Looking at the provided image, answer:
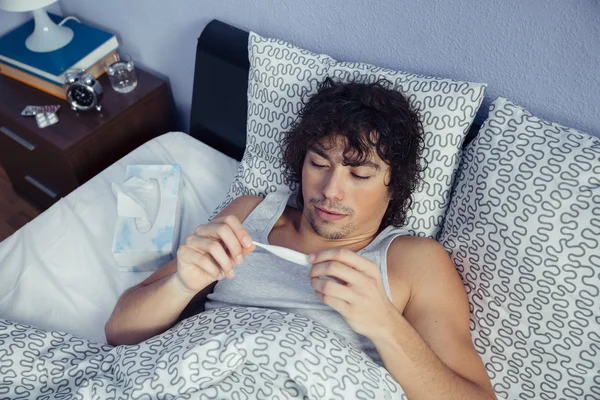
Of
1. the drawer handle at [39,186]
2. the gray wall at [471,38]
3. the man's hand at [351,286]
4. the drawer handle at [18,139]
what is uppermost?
the gray wall at [471,38]

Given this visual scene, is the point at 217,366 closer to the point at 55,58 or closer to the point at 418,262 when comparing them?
the point at 418,262

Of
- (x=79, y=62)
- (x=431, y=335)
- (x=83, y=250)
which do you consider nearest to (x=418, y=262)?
(x=431, y=335)

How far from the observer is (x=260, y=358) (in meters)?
0.88

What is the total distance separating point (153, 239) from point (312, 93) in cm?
58

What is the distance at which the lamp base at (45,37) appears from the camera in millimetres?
1712

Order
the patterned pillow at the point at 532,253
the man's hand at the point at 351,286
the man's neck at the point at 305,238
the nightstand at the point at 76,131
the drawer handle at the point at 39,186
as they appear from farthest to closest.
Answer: the drawer handle at the point at 39,186 < the nightstand at the point at 76,131 < the man's neck at the point at 305,238 < the patterned pillow at the point at 532,253 < the man's hand at the point at 351,286

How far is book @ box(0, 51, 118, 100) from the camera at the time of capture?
1.71 m

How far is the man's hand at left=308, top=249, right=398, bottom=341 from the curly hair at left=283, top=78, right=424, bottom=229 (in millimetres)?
295

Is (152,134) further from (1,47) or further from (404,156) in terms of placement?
(404,156)

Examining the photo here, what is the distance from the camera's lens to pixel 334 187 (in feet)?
3.43

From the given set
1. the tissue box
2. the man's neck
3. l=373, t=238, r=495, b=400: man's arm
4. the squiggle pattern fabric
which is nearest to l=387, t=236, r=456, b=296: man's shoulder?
l=373, t=238, r=495, b=400: man's arm

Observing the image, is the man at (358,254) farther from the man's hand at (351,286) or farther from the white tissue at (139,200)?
the white tissue at (139,200)

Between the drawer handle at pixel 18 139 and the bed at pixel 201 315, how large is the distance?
38cm

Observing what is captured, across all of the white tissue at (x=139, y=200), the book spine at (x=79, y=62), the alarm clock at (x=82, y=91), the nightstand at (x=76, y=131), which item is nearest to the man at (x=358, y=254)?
the white tissue at (x=139, y=200)
